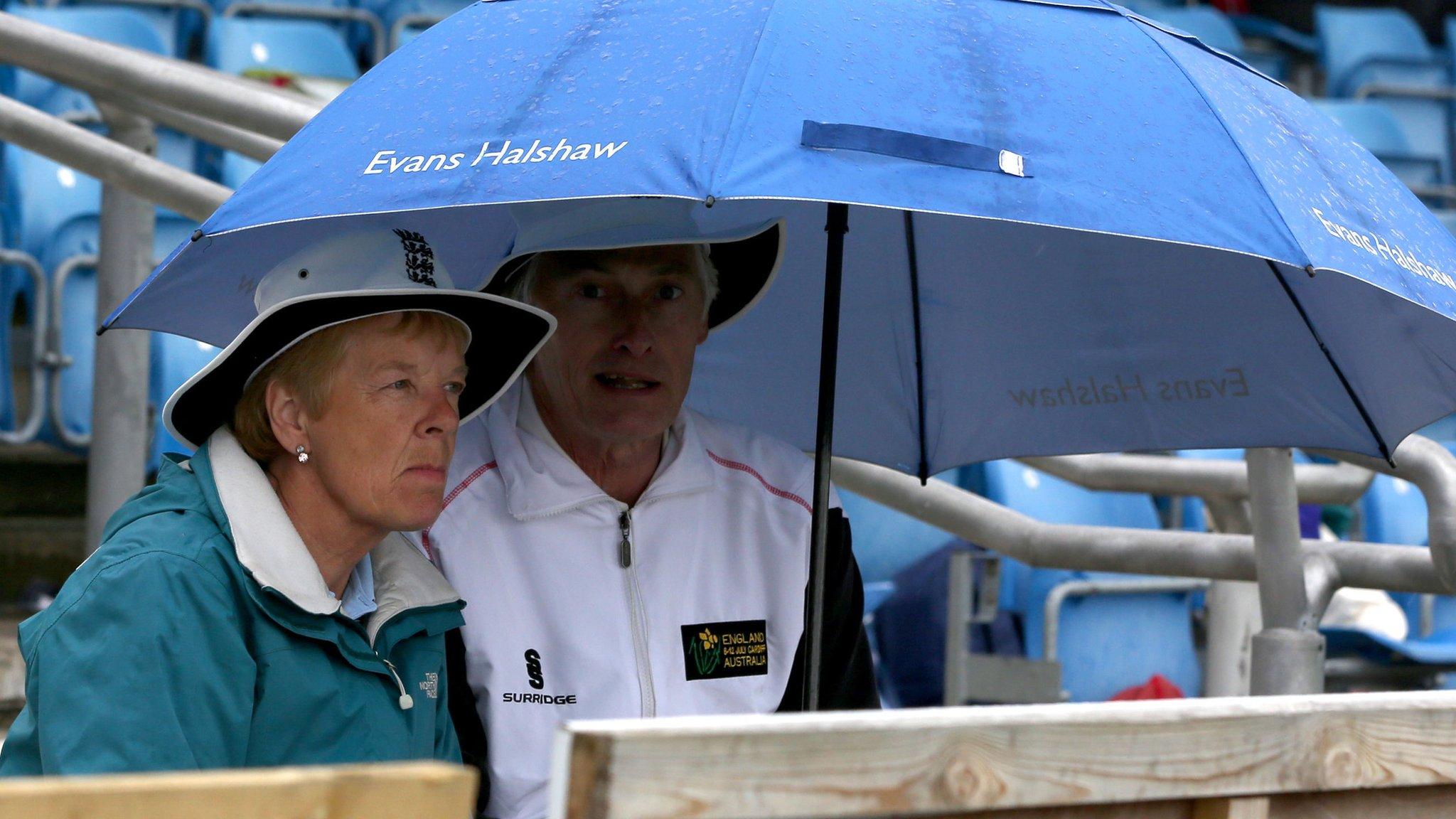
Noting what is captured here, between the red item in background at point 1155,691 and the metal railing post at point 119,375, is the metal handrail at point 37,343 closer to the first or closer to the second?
the metal railing post at point 119,375

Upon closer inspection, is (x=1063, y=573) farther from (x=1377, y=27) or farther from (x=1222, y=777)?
(x=1377, y=27)

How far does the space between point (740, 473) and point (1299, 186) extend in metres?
0.88

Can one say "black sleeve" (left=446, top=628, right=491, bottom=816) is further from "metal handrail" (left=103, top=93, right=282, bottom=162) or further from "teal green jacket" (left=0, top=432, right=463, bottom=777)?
"metal handrail" (left=103, top=93, right=282, bottom=162)

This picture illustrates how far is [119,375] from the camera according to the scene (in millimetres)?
2852

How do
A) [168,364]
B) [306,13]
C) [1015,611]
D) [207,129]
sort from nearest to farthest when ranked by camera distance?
[207,129] → [168,364] → [1015,611] → [306,13]

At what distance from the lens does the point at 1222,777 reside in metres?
1.08

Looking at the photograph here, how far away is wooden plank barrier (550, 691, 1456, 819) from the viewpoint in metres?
0.87

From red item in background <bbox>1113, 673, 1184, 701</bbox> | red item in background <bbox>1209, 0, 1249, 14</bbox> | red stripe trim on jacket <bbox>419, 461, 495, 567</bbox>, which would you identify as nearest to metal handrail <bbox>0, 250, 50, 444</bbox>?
red stripe trim on jacket <bbox>419, 461, 495, 567</bbox>

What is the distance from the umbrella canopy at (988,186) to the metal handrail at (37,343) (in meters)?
2.17

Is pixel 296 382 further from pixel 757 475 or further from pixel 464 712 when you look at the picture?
pixel 757 475

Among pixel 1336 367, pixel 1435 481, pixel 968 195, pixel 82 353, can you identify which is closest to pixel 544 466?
pixel 968 195

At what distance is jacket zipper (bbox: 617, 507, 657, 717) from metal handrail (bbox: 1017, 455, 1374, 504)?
0.89m

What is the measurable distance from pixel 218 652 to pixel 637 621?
0.59 m

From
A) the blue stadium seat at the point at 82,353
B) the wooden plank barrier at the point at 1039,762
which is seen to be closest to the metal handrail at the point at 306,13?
the blue stadium seat at the point at 82,353
